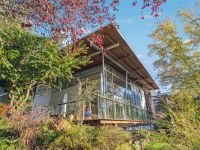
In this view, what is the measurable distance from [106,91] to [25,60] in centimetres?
483

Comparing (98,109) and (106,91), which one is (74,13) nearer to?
(98,109)

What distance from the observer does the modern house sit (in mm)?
9211

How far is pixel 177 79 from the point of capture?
1488cm

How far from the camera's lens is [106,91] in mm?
11812

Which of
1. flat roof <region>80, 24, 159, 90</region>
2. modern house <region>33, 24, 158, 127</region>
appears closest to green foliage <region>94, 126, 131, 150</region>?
modern house <region>33, 24, 158, 127</region>

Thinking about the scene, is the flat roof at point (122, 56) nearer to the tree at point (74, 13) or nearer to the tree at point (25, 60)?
the tree at point (25, 60)

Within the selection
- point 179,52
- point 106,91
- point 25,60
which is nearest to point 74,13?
point 25,60

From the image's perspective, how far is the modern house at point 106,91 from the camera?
30.2 ft

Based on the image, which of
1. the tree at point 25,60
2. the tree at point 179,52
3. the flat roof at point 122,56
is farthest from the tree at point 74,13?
the tree at point 179,52

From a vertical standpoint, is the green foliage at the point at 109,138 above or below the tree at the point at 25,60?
below

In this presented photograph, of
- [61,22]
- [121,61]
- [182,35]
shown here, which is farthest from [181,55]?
[61,22]

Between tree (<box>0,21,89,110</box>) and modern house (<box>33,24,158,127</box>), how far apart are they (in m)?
1.15

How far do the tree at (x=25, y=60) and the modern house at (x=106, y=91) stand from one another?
3.78ft

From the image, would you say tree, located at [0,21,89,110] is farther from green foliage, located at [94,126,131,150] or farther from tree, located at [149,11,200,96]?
tree, located at [149,11,200,96]
